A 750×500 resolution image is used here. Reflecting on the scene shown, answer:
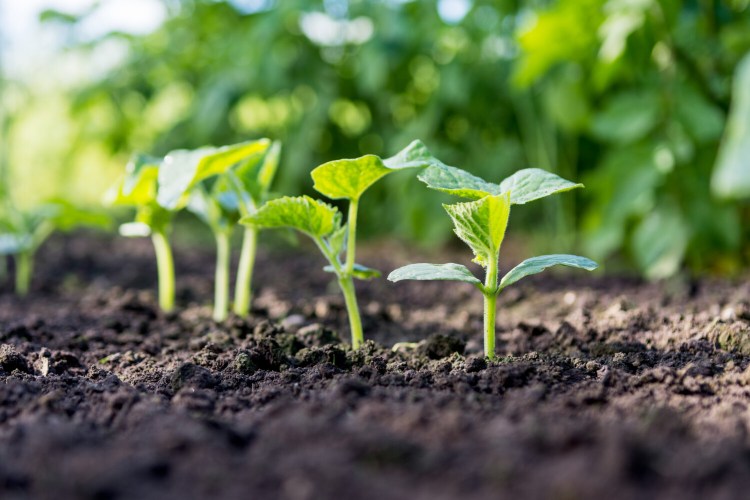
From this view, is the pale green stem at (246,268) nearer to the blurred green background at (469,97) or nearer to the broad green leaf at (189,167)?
the broad green leaf at (189,167)

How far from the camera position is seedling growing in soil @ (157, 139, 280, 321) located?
1.49m

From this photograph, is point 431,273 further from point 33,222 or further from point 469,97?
point 469,97

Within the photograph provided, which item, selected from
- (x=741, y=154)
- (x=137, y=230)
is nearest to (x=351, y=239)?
(x=741, y=154)

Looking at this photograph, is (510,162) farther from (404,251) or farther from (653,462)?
(653,462)

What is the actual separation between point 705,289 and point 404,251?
1.91 metres

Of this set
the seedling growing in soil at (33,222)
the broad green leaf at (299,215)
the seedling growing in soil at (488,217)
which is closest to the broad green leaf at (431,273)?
the seedling growing in soil at (488,217)

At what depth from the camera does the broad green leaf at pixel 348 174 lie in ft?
4.44

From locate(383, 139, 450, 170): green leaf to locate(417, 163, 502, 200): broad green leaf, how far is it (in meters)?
0.02

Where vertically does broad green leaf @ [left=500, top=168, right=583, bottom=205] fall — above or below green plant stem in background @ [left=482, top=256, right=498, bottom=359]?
above

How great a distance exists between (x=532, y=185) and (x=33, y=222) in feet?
6.22

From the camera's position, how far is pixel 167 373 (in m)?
1.40

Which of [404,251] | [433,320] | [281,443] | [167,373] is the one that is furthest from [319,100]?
[281,443]

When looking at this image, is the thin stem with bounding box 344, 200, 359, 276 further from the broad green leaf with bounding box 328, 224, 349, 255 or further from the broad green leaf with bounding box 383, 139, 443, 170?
the broad green leaf with bounding box 383, 139, 443, 170

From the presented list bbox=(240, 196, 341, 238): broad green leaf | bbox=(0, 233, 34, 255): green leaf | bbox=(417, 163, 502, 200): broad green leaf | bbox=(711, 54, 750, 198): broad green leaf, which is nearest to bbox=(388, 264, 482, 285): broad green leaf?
bbox=(417, 163, 502, 200): broad green leaf
